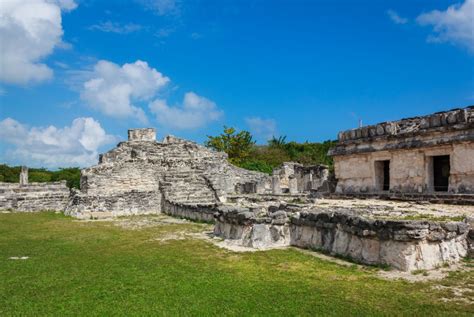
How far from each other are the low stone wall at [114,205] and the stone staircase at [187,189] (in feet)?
2.22

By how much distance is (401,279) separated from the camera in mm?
5781

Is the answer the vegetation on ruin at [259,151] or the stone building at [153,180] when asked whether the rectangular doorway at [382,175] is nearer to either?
the stone building at [153,180]

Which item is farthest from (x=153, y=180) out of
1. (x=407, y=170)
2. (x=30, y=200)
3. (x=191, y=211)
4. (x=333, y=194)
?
(x=407, y=170)

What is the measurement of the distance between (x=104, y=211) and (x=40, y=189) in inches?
330

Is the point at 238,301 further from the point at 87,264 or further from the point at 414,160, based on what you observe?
the point at 414,160

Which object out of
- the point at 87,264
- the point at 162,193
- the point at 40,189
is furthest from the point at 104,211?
the point at 87,264

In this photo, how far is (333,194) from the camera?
15.1m

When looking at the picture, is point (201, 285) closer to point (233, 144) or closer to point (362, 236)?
point (362, 236)

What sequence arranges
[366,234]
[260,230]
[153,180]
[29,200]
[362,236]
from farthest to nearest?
1. [153,180]
2. [29,200]
3. [260,230]
4. [362,236]
5. [366,234]

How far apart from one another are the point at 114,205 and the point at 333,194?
28.3ft

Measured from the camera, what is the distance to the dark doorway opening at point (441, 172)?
1247 centimetres

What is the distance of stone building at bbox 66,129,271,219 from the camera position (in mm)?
17516

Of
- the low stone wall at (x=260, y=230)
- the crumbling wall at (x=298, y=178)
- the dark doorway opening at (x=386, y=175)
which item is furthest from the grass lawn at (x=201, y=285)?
the crumbling wall at (x=298, y=178)

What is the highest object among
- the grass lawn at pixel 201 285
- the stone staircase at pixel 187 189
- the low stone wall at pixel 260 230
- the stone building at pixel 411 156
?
the stone building at pixel 411 156
